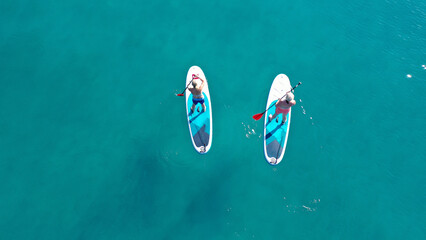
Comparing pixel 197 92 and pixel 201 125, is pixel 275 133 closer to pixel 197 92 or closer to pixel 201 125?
pixel 201 125

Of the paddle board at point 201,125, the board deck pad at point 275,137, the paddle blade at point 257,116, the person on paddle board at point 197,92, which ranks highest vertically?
the person on paddle board at point 197,92

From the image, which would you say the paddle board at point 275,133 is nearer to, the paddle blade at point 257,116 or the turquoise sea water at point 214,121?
the paddle blade at point 257,116

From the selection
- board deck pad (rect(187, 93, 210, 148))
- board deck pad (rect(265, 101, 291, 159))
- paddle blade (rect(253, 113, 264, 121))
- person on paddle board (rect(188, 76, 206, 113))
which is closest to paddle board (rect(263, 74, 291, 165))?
board deck pad (rect(265, 101, 291, 159))

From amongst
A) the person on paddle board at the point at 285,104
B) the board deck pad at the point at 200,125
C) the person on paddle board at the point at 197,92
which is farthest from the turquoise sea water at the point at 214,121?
the person on paddle board at the point at 285,104

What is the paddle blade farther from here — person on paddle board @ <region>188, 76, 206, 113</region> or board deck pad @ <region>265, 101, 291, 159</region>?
person on paddle board @ <region>188, 76, 206, 113</region>

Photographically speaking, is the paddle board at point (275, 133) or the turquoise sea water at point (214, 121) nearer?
the turquoise sea water at point (214, 121)

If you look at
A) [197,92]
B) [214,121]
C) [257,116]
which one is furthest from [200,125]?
[257,116]

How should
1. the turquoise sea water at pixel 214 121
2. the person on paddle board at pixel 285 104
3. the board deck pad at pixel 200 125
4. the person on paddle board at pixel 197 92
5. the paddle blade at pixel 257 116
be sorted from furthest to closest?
the paddle blade at pixel 257 116 → the board deck pad at pixel 200 125 → the turquoise sea water at pixel 214 121 → the person on paddle board at pixel 197 92 → the person on paddle board at pixel 285 104
